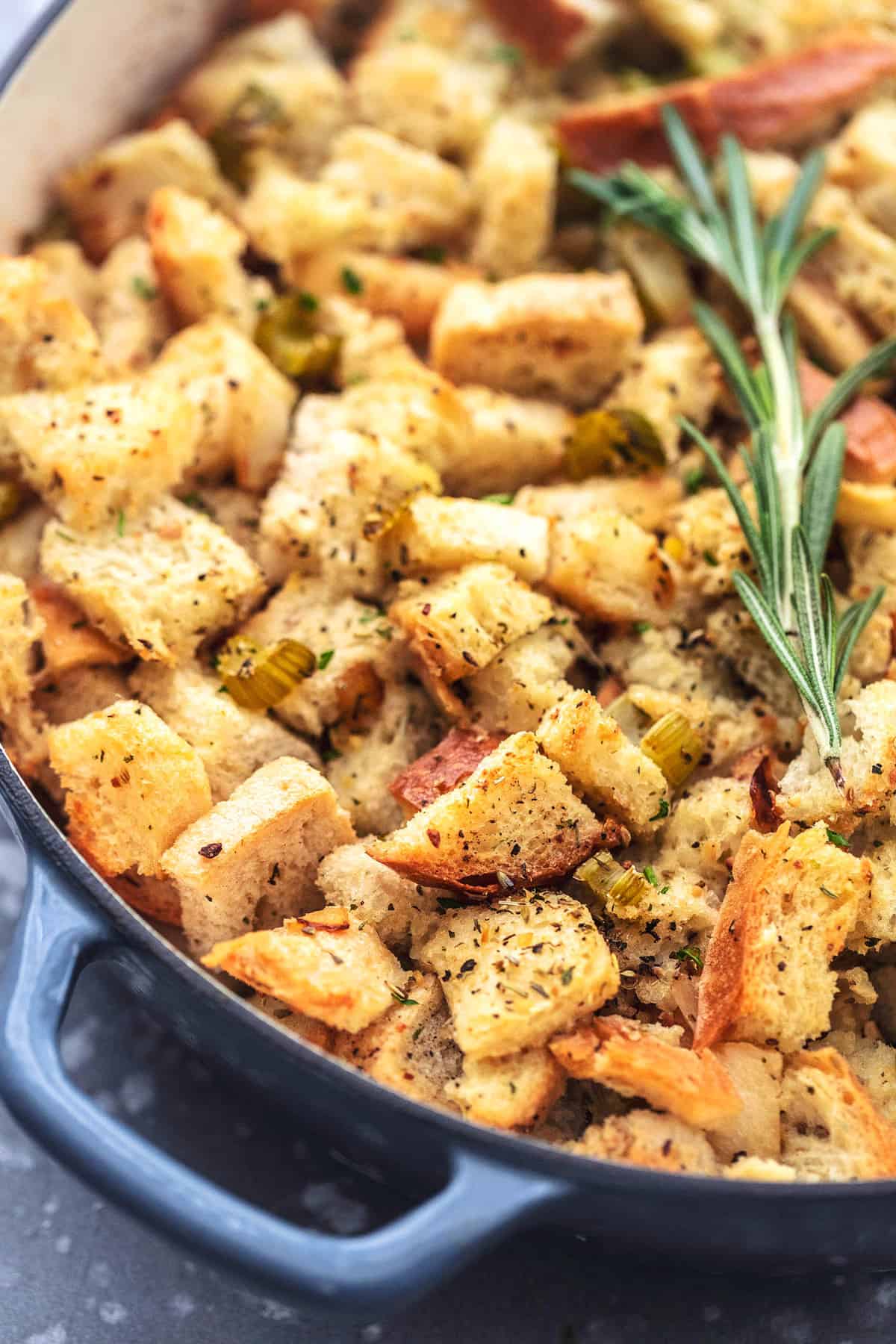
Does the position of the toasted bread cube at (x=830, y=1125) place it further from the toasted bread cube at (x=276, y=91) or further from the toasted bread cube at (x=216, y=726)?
the toasted bread cube at (x=276, y=91)

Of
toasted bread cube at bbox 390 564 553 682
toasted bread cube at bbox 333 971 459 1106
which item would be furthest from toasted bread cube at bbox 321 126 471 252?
toasted bread cube at bbox 333 971 459 1106

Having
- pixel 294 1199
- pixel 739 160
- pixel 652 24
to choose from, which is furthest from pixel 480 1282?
pixel 652 24

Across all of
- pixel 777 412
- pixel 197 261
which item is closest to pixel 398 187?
pixel 197 261

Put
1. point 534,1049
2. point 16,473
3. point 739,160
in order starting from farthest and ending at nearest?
point 739,160
point 16,473
point 534,1049

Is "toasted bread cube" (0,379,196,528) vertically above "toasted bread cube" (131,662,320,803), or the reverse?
"toasted bread cube" (0,379,196,528)

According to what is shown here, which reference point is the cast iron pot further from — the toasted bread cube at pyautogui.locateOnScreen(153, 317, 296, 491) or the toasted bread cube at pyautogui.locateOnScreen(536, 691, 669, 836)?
the toasted bread cube at pyautogui.locateOnScreen(153, 317, 296, 491)

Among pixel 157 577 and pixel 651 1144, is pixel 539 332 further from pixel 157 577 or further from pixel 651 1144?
pixel 651 1144

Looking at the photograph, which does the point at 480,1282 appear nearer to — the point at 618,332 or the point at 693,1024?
the point at 693,1024
